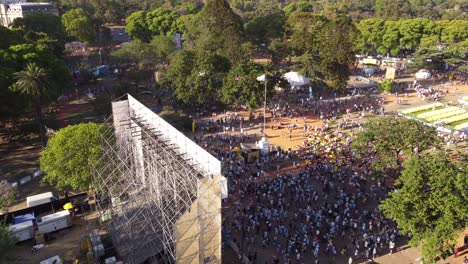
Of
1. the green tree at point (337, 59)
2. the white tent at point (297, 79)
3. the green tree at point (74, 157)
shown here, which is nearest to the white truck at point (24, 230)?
the green tree at point (74, 157)

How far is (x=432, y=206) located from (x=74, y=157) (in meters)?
18.6

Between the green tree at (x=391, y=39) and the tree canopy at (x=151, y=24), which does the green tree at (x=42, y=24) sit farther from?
the green tree at (x=391, y=39)

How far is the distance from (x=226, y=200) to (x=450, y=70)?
45568 mm

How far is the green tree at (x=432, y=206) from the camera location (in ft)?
54.7

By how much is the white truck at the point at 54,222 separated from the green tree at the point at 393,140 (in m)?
18.1

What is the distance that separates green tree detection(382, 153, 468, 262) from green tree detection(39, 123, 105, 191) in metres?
15.9

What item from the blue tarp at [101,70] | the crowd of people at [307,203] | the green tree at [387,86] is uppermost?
the blue tarp at [101,70]

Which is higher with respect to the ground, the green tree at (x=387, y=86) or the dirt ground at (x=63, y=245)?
the green tree at (x=387, y=86)

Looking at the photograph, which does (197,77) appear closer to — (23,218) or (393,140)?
(393,140)

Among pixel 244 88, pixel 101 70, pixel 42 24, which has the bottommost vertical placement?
pixel 244 88

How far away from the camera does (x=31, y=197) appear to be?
2328 centimetres

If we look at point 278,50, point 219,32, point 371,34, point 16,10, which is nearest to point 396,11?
point 371,34

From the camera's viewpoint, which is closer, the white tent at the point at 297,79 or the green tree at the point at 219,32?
the white tent at the point at 297,79

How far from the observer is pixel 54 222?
21.2 m
